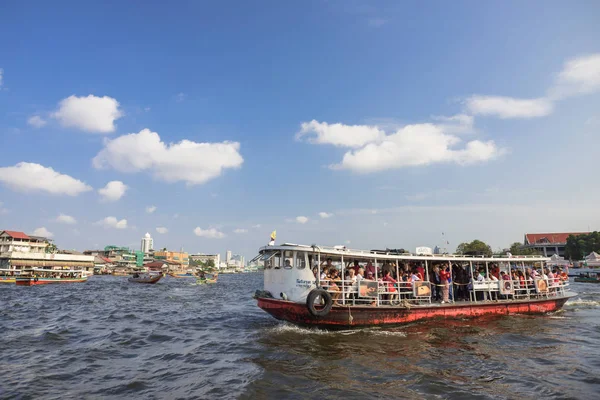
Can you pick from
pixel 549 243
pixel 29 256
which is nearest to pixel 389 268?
pixel 29 256

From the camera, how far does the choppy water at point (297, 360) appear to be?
890 centimetres

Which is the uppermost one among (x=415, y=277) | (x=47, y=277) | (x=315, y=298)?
(x=415, y=277)

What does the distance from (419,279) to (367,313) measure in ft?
11.9

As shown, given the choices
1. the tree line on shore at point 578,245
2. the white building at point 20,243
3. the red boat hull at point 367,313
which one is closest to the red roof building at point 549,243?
the tree line on shore at point 578,245

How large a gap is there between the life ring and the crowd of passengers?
1.37 ft

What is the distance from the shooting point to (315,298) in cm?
1464

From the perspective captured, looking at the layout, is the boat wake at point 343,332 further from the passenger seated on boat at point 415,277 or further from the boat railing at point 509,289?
the boat railing at point 509,289

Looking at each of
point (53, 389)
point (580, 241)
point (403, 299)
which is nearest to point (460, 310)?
point (403, 299)

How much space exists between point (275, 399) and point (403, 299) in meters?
9.48

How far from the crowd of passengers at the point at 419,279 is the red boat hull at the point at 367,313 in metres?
0.57

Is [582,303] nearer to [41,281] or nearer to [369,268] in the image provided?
[369,268]

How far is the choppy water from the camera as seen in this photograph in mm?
8898

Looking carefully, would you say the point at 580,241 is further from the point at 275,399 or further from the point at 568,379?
the point at 275,399

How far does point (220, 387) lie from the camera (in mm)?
9195
